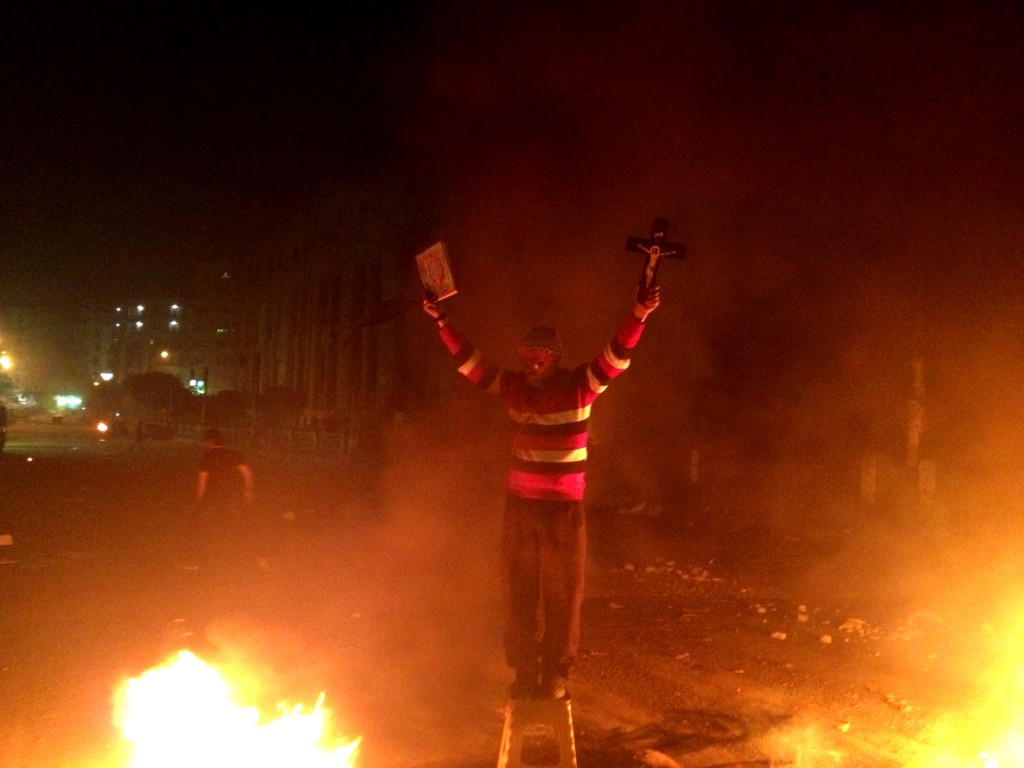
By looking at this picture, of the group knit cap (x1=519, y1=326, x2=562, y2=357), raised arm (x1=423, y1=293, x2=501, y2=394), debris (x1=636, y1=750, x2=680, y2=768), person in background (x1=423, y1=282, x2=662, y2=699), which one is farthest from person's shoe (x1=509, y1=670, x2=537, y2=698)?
knit cap (x1=519, y1=326, x2=562, y2=357)

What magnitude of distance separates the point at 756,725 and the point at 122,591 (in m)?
5.02

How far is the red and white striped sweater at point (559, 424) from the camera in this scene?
3852 mm

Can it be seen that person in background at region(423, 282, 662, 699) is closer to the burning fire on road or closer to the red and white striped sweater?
the red and white striped sweater

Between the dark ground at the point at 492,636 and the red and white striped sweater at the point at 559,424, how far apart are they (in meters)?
1.05

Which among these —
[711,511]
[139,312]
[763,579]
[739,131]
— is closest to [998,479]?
[763,579]

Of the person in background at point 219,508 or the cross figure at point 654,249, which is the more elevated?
the cross figure at point 654,249

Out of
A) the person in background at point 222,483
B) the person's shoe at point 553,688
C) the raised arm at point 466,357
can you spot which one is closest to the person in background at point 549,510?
the person's shoe at point 553,688

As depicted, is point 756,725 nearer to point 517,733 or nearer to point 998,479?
point 517,733

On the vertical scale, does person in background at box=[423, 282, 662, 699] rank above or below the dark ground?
above

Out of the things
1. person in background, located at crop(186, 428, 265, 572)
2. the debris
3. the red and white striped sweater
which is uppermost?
the red and white striped sweater

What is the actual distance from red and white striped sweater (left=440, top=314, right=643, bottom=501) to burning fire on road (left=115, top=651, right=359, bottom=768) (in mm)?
1185

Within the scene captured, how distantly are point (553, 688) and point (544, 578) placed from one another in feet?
1.33

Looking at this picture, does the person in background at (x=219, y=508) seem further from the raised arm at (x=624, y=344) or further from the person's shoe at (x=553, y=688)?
the raised arm at (x=624, y=344)

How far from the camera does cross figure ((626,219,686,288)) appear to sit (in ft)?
12.5
